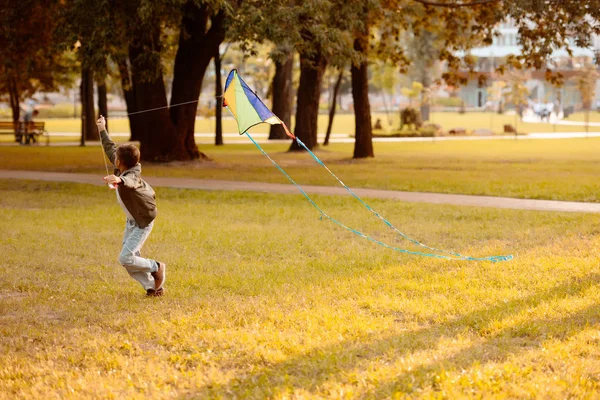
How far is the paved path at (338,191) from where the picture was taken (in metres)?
14.5

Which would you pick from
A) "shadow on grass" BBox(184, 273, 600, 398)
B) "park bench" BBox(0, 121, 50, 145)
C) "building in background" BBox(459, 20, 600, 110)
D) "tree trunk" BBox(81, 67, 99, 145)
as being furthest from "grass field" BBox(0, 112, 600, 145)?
"shadow on grass" BBox(184, 273, 600, 398)

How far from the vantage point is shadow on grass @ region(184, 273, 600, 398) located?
522 centimetres

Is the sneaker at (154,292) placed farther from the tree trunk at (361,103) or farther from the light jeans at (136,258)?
the tree trunk at (361,103)

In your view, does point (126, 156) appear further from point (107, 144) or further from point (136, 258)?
point (136, 258)

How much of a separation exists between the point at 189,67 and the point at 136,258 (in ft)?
55.3

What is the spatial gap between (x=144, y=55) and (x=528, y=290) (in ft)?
49.6

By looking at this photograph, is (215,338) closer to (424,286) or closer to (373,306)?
(373,306)

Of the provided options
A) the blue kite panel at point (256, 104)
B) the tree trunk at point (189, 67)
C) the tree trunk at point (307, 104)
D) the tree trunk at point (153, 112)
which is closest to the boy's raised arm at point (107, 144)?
the blue kite panel at point (256, 104)

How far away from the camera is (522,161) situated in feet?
87.0

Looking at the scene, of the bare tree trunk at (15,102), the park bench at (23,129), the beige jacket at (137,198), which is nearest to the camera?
the beige jacket at (137,198)

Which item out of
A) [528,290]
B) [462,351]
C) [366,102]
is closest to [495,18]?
[366,102]

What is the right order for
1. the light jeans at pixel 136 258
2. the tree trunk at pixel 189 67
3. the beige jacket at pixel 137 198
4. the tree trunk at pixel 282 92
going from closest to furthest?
the beige jacket at pixel 137 198 < the light jeans at pixel 136 258 < the tree trunk at pixel 189 67 < the tree trunk at pixel 282 92

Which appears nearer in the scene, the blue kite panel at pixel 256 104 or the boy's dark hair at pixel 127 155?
the boy's dark hair at pixel 127 155

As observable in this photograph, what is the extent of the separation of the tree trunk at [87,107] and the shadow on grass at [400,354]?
3129 centimetres
